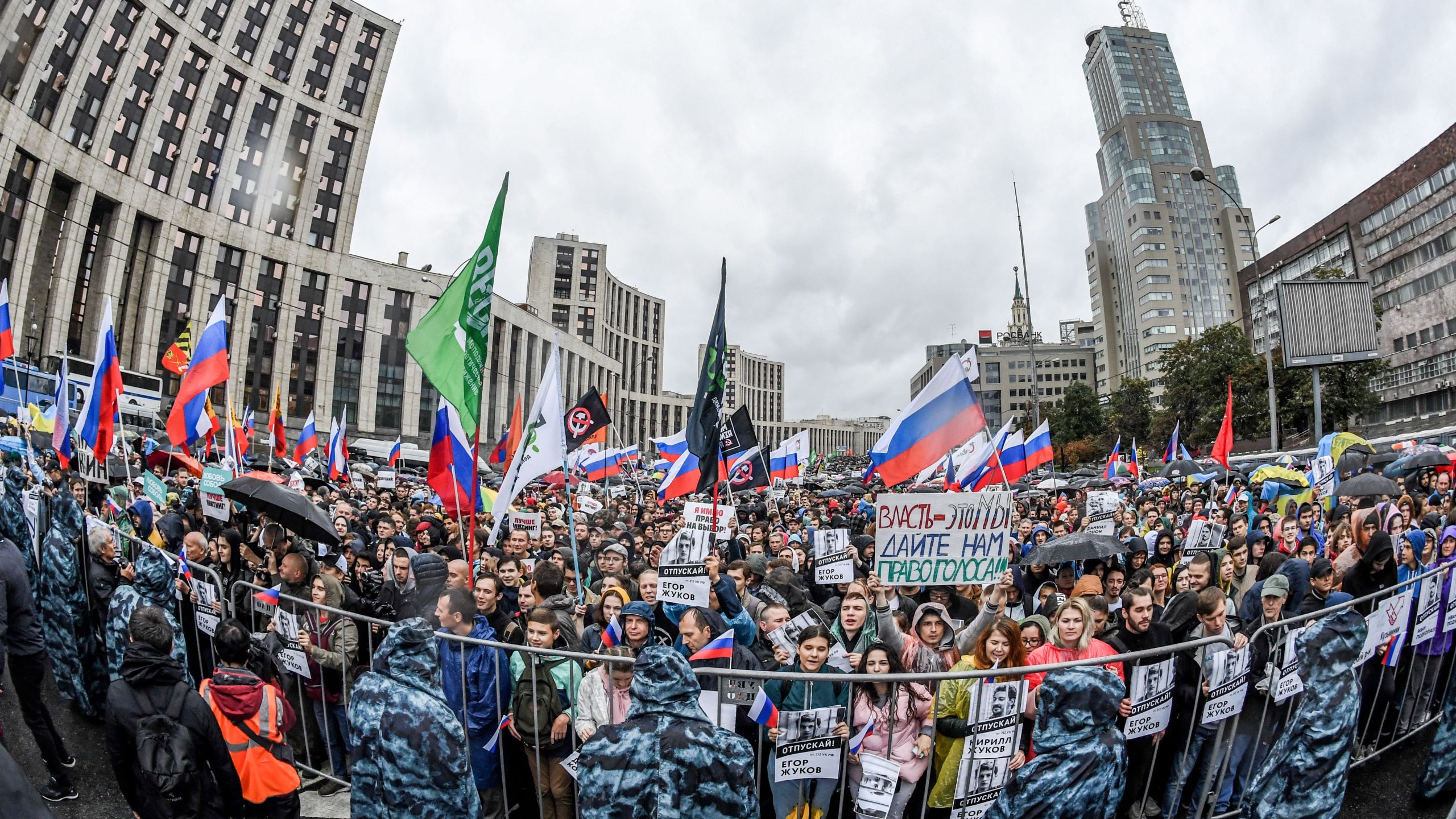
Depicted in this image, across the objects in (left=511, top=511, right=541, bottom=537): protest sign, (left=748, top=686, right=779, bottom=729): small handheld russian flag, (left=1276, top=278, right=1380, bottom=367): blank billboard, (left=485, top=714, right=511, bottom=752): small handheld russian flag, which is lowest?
(left=485, top=714, right=511, bottom=752): small handheld russian flag

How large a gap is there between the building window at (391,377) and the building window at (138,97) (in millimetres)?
18118

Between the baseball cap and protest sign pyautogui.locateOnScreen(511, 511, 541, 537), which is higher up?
protest sign pyautogui.locateOnScreen(511, 511, 541, 537)

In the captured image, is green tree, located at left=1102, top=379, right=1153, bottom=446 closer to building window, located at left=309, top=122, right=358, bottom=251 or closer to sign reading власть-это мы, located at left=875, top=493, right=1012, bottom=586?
building window, located at left=309, top=122, right=358, bottom=251

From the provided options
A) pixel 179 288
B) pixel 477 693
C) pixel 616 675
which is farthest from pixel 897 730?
pixel 179 288

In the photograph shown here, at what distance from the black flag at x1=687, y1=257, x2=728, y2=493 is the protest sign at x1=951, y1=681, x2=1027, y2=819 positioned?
16.4 ft

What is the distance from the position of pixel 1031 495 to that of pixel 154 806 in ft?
88.2

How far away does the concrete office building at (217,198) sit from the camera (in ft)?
136

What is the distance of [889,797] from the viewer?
3.82 meters

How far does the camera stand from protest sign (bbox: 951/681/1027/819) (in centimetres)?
377

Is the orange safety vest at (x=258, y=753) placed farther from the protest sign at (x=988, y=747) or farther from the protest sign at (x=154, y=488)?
the protest sign at (x=154, y=488)

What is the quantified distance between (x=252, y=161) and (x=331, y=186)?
213 inches

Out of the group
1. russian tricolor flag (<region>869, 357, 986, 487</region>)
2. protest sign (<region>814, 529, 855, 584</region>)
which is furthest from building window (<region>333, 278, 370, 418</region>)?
russian tricolor flag (<region>869, 357, 986, 487</region>)

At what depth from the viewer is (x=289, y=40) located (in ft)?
182

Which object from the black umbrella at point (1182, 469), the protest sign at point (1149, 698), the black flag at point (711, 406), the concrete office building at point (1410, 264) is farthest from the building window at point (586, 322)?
the protest sign at point (1149, 698)
